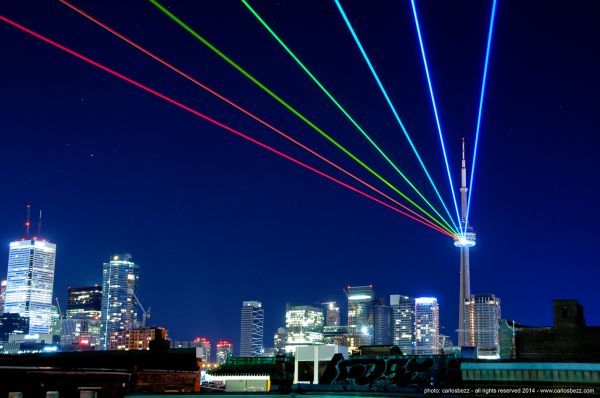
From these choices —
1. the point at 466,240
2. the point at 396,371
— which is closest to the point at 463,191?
the point at 466,240

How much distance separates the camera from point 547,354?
131ft

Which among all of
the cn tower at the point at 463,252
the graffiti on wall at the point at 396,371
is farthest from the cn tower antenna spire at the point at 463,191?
the graffiti on wall at the point at 396,371

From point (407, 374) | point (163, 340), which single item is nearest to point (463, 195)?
point (163, 340)

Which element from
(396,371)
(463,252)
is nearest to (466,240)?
(463,252)

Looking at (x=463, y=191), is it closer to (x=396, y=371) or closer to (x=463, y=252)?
(x=463, y=252)

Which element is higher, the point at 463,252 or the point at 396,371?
the point at 463,252

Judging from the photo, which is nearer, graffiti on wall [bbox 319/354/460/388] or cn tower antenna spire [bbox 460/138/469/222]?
graffiti on wall [bbox 319/354/460/388]

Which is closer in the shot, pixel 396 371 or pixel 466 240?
pixel 396 371

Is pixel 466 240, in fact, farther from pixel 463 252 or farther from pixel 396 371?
pixel 396 371

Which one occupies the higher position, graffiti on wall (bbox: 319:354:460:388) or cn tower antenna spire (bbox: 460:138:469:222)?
cn tower antenna spire (bbox: 460:138:469:222)

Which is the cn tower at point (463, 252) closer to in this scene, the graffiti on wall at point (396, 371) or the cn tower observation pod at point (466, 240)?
the cn tower observation pod at point (466, 240)

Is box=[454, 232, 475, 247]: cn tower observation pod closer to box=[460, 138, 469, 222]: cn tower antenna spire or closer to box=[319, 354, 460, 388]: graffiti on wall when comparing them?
box=[460, 138, 469, 222]: cn tower antenna spire

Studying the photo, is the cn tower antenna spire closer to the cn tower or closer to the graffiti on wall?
the cn tower

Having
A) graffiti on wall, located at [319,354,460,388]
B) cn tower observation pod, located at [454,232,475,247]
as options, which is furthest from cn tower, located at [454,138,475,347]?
graffiti on wall, located at [319,354,460,388]
